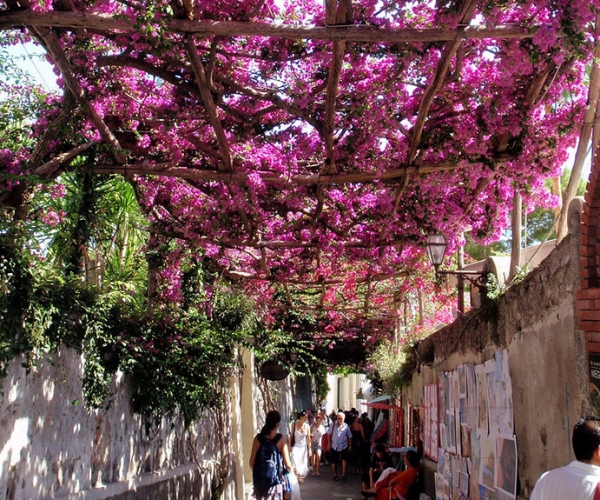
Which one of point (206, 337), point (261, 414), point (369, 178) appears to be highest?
point (369, 178)

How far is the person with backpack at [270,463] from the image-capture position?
734cm

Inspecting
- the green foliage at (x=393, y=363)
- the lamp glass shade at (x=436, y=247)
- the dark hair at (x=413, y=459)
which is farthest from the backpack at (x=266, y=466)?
the green foliage at (x=393, y=363)

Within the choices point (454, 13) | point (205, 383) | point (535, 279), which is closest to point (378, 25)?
point (454, 13)

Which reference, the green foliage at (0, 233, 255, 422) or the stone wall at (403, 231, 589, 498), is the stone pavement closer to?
the green foliage at (0, 233, 255, 422)

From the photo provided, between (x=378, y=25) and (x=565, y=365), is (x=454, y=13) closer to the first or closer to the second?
(x=378, y=25)

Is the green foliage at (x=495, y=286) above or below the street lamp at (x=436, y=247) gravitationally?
below

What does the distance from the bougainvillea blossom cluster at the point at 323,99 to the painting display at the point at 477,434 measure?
2.14 meters

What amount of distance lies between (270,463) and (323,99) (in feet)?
12.5

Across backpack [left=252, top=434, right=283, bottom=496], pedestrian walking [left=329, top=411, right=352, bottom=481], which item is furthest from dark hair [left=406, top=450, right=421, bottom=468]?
pedestrian walking [left=329, top=411, right=352, bottom=481]

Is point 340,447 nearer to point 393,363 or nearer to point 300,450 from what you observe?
point 300,450

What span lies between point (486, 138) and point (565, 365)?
2730mm

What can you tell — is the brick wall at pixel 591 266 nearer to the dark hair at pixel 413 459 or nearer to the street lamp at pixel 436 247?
the street lamp at pixel 436 247

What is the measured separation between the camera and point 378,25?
523 centimetres

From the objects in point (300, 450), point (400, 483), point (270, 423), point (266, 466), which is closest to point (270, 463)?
point (266, 466)
